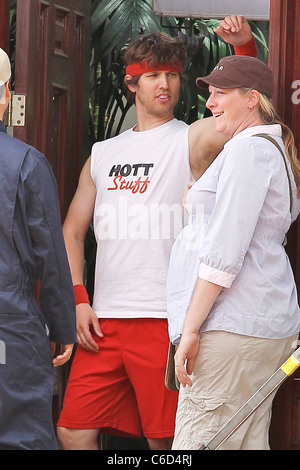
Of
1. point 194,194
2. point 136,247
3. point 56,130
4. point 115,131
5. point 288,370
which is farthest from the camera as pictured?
point 115,131

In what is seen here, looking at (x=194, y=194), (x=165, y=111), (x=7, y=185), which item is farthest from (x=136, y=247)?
(x=7, y=185)

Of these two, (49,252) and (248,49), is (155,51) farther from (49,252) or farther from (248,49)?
(49,252)

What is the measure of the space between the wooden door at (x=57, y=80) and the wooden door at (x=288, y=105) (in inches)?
37.5

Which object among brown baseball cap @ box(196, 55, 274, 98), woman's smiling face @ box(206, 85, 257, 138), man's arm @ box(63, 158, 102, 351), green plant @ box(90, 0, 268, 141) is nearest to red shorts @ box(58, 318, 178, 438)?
man's arm @ box(63, 158, 102, 351)

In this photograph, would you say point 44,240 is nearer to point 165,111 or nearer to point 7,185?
point 7,185

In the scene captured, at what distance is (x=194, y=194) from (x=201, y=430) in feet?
2.28

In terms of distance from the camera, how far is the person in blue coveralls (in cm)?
263

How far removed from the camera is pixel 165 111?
3846 millimetres

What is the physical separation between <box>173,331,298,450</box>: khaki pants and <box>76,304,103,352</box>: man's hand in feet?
3.11

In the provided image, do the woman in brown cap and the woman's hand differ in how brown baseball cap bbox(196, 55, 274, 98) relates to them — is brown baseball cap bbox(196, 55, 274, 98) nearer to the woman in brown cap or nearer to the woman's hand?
the woman in brown cap

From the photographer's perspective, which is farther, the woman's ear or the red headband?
the red headband

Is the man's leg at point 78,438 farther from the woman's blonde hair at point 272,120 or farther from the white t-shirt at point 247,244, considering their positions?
Answer: the woman's blonde hair at point 272,120

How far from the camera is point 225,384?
2.75m

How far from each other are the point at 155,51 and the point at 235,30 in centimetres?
53
